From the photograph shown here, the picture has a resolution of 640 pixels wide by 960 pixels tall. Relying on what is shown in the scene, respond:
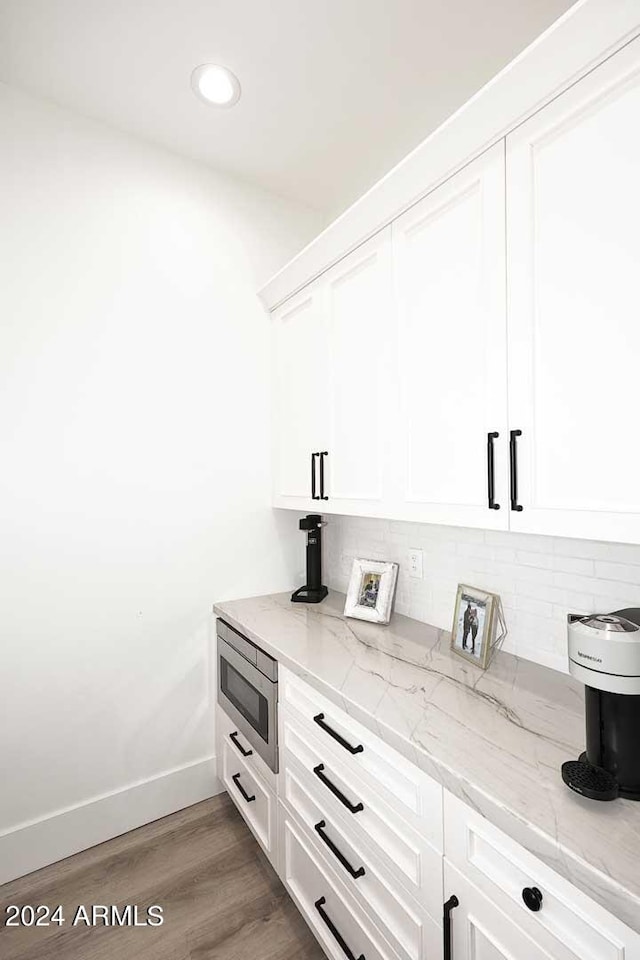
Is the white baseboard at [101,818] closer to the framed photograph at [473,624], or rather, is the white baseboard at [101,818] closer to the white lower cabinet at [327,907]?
the white lower cabinet at [327,907]

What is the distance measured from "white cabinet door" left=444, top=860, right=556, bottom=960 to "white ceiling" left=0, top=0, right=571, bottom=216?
2302mm

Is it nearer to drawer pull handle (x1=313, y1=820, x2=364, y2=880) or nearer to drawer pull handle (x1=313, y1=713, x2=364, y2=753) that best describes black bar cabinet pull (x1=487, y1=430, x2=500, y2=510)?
drawer pull handle (x1=313, y1=713, x2=364, y2=753)

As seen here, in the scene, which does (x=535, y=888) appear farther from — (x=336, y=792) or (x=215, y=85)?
(x=215, y=85)

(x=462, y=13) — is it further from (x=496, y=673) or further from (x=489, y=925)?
(x=489, y=925)

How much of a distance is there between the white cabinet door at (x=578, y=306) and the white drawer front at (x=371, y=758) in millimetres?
640

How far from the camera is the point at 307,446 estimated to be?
2.14 metres

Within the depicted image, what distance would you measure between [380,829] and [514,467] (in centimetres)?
95

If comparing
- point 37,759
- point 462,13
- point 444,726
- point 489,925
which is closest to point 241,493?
point 37,759

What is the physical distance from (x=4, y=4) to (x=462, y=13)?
1399 mm

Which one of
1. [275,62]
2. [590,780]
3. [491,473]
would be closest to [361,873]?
[590,780]

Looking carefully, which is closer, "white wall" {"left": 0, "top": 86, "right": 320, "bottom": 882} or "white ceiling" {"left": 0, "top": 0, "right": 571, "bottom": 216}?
"white ceiling" {"left": 0, "top": 0, "right": 571, "bottom": 216}

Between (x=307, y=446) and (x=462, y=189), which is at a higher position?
(x=462, y=189)

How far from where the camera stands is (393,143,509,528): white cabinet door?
1249 mm

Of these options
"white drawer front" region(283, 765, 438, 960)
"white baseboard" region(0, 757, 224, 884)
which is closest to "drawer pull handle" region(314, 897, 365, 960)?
"white drawer front" region(283, 765, 438, 960)
